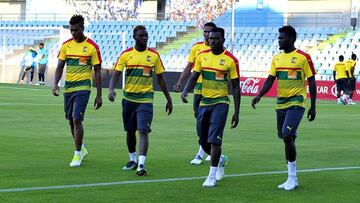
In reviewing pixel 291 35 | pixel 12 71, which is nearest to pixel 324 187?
pixel 291 35

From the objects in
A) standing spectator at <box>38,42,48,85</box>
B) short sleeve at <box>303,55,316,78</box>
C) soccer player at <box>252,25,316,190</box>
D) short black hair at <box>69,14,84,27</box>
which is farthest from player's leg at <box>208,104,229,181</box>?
standing spectator at <box>38,42,48,85</box>

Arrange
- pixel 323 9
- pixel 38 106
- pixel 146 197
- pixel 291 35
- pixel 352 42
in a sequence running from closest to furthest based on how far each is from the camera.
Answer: pixel 146 197 → pixel 291 35 → pixel 38 106 → pixel 352 42 → pixel 323 9

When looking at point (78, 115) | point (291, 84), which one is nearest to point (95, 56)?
point (78, 115)

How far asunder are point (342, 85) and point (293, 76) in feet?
81.4

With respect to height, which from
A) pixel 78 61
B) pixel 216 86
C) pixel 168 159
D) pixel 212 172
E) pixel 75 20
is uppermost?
pixel 75 20

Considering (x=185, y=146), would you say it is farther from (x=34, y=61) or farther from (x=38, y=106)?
(x=34, y=61)

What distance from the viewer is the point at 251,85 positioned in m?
41.7

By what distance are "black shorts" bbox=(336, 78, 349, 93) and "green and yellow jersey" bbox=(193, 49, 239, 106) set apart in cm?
2460

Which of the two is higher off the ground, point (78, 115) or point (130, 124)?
point (78, 115)

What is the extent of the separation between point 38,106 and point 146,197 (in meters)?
17.7

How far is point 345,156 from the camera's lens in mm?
16109

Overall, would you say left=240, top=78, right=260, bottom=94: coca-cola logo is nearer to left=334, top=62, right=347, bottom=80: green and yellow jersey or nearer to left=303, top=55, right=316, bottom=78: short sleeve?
left=334, top=62, right=347, bottom=80: green and yellow jersey

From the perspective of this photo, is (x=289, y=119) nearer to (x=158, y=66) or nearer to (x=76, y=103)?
(x=158, y=66)

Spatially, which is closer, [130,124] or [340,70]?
[130,124]
